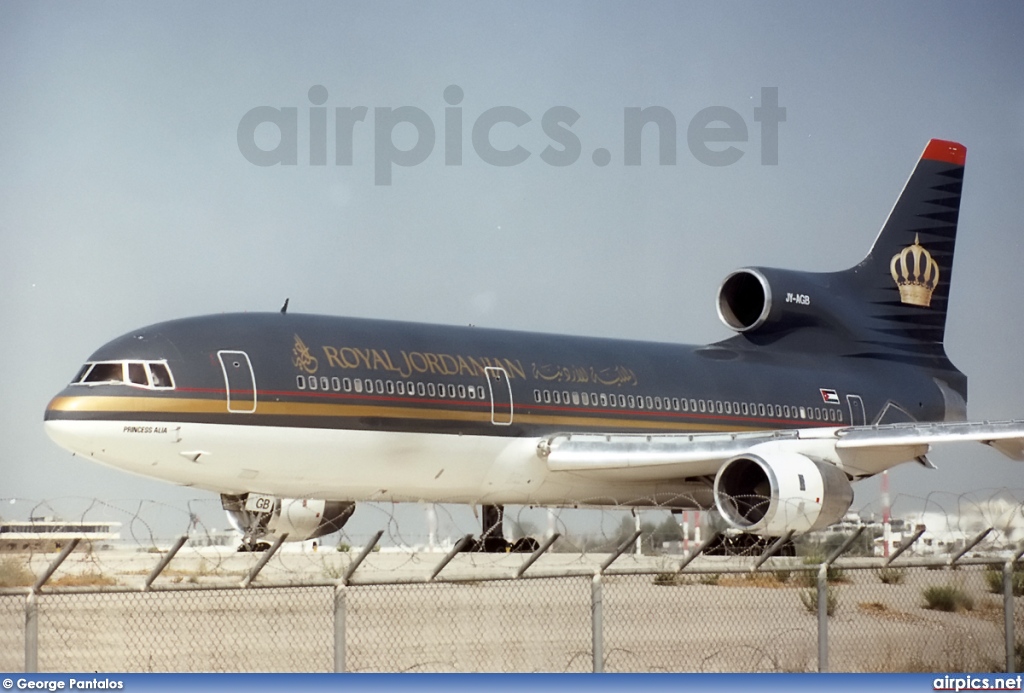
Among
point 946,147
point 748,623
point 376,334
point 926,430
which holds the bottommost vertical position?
point 748,623

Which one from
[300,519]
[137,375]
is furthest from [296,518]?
[137,375]

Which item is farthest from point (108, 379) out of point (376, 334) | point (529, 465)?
point (529, 465)

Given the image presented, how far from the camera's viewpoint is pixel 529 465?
22312 millimetres

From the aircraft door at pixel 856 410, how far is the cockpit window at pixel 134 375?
50.5 ft

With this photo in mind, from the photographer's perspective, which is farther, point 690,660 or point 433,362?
point 433,362

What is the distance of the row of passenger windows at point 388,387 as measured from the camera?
19484mm

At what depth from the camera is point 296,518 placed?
74.3 feet

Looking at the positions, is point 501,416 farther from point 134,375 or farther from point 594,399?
point 134,375

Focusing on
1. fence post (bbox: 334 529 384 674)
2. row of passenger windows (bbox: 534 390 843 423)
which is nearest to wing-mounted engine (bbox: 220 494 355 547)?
row of passenger windows (bbox: 534 390 843 423)

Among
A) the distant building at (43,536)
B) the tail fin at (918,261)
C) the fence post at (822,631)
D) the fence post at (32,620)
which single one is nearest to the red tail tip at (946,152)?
the tail fin at (918,261)

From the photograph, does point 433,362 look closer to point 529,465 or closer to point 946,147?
point 529,465

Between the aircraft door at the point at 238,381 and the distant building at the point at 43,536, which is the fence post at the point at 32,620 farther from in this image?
the aircraft door at the point at 238,381

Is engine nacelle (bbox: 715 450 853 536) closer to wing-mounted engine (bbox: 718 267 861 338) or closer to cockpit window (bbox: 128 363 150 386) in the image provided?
wing-mounted engine (bbox: 718 267 861 338)

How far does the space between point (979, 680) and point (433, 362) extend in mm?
12875
